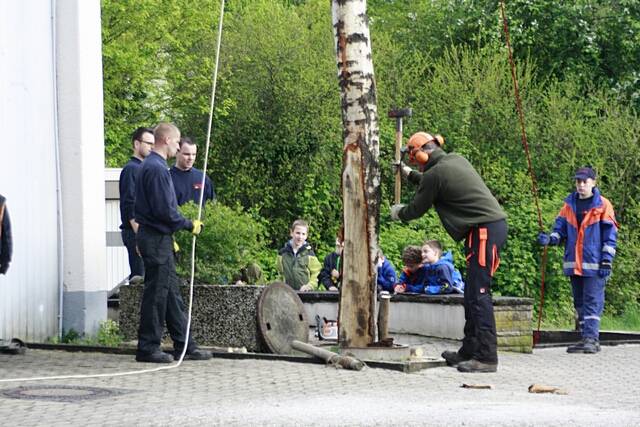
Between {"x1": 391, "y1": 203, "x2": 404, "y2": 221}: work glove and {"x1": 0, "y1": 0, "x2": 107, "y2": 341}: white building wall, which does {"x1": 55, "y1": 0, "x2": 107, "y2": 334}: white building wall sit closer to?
{"x1": 0, "y1": 0, "x2": 107, "y2": 341}: white building wall

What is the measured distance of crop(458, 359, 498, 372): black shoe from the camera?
13.1m

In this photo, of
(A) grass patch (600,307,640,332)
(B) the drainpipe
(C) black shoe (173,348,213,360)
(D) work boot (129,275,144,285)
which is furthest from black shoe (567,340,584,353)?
(A) grass patch (600,307,640,332)

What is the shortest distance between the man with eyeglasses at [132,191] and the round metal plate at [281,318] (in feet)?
4.62

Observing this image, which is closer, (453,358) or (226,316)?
(453,358)

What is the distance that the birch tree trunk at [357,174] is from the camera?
13289 mm

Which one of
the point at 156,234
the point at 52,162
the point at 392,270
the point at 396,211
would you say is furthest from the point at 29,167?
the point at 392,270

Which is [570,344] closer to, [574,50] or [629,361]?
[629,361]

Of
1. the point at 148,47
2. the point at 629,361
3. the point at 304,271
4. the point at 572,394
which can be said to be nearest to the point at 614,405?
the point at 572,394

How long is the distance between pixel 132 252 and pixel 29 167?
1.48m

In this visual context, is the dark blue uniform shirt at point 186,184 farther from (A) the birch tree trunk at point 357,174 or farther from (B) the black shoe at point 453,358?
(B) the black shoe at point 453,358

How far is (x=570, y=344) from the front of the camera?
16891 mm

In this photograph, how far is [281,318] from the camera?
551 inches

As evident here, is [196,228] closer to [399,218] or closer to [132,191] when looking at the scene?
[399,218]

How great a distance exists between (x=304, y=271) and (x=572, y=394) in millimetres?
6369
